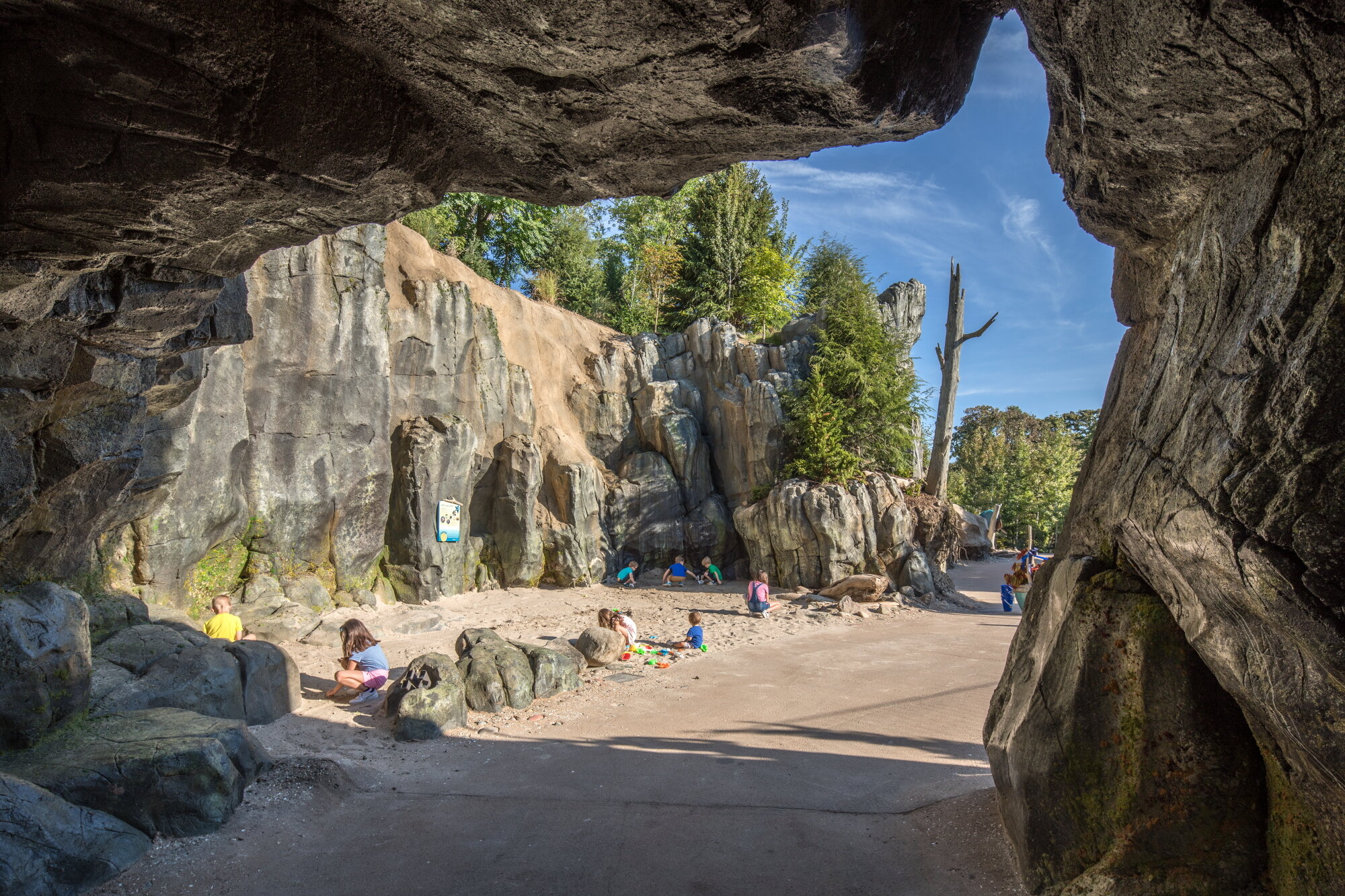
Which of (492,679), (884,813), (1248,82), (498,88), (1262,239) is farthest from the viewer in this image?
(492,679)

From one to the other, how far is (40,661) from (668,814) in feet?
16.5

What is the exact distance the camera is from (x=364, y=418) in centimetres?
1466

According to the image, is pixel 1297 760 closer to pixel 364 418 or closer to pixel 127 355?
pixel 127 355

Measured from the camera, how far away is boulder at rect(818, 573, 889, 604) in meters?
15.6

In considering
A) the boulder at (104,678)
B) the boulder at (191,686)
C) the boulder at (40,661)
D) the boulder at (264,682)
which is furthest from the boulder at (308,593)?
the boulder at (40,661)

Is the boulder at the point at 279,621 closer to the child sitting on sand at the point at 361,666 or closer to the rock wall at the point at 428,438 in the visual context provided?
the rock wall at the point at 428,438

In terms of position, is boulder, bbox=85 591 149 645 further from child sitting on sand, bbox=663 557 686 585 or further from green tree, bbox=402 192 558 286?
green tree, bbox=402 192 558 286

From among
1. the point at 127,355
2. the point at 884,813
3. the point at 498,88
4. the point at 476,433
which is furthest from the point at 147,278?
the point at 476,433

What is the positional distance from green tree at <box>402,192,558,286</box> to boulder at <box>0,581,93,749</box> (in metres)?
16.2

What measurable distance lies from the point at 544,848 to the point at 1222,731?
451 cm

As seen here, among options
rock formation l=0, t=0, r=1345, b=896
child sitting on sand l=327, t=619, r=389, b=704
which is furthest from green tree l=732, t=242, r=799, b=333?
rock formation l=0, t=0, r=1345, b=896

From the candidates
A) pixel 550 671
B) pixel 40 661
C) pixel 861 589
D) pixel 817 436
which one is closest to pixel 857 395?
pixel 817 436

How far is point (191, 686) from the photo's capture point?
23.0 ft

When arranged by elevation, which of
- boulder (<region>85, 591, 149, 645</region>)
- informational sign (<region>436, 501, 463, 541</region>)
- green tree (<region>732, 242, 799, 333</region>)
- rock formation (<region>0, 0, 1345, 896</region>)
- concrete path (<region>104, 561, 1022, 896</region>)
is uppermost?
green tree (<region>732, 242, 799, 333</region>)
